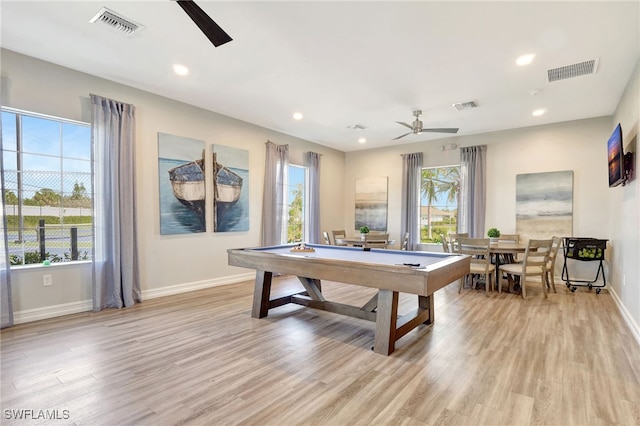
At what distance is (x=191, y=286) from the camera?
499cm

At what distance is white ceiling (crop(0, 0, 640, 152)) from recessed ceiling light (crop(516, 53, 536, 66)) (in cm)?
6

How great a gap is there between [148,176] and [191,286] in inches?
70.3

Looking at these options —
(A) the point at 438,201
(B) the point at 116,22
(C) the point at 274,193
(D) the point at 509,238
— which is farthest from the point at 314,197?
(B) the point at 116,22

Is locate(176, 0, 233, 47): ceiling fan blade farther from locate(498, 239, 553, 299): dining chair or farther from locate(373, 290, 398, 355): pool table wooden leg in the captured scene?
locate(498, 239, 553, 299): dining chair

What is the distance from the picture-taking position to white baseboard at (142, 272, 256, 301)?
4508 mm

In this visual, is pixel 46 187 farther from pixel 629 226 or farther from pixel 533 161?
pixel 533 161

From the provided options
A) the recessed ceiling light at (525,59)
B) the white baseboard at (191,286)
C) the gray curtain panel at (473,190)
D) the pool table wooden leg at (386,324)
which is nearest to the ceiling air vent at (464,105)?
A: the recessed ceiling light at (525,59)

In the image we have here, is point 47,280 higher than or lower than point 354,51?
lower

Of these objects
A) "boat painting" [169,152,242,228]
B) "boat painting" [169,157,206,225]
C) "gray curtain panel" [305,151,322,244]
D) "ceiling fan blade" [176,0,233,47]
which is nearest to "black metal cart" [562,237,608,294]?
"gray curtain panel" [305,151,322,244]

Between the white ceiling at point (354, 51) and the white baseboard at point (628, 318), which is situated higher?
the white ceiling at point (354, 51)

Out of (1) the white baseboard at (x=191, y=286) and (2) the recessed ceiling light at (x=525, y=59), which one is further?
(1) the white baseboard at (x=191, y=286)

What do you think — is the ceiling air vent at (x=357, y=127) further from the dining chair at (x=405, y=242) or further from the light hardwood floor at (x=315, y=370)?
the light hardwood floor at (x=315, y=370)

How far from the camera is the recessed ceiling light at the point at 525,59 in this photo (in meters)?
3.29

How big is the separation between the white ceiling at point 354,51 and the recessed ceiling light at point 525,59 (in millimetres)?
62
